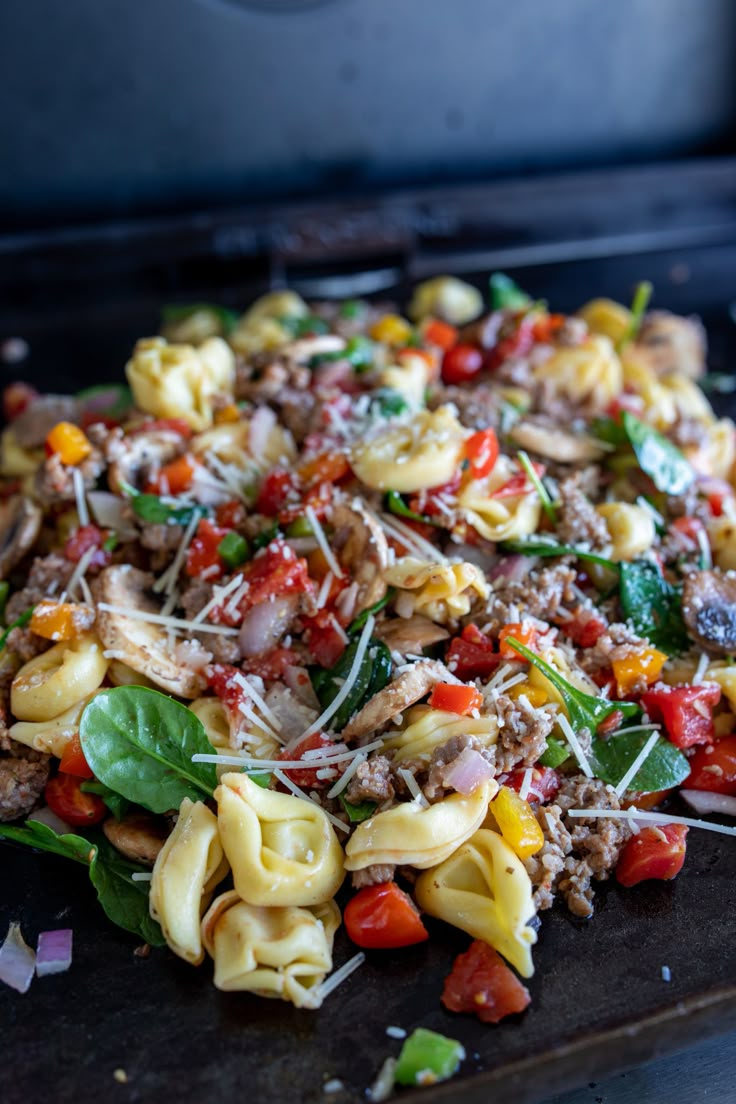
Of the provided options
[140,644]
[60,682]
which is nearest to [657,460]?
[140,644]

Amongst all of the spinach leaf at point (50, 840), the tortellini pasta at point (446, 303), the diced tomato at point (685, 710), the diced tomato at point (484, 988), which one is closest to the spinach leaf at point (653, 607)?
the diced tomato at point (685, 710)

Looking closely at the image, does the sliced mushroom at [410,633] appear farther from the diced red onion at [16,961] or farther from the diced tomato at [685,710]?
the diced red onion at [16,961]

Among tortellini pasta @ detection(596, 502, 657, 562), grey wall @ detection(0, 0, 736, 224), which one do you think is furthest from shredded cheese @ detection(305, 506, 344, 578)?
grey wall @ detection(0, 0, 736, 224)

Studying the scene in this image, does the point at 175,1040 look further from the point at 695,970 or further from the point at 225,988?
the point at 695,970

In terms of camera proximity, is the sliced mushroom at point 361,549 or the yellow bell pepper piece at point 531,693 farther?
the sliced mushroom at point 361,549

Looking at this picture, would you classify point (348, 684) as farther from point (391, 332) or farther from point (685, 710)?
point (391, 332)

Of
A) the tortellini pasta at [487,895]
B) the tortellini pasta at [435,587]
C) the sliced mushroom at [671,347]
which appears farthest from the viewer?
the sliced mushroom at [671,347]

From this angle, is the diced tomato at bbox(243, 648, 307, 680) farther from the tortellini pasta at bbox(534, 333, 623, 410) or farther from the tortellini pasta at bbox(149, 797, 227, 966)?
the tortellini pasta at bbox(534, 333, 623, 410)

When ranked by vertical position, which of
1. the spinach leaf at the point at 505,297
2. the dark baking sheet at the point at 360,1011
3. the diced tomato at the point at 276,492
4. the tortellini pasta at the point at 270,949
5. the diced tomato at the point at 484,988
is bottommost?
the dark baking sheet at the point at 360,1011
